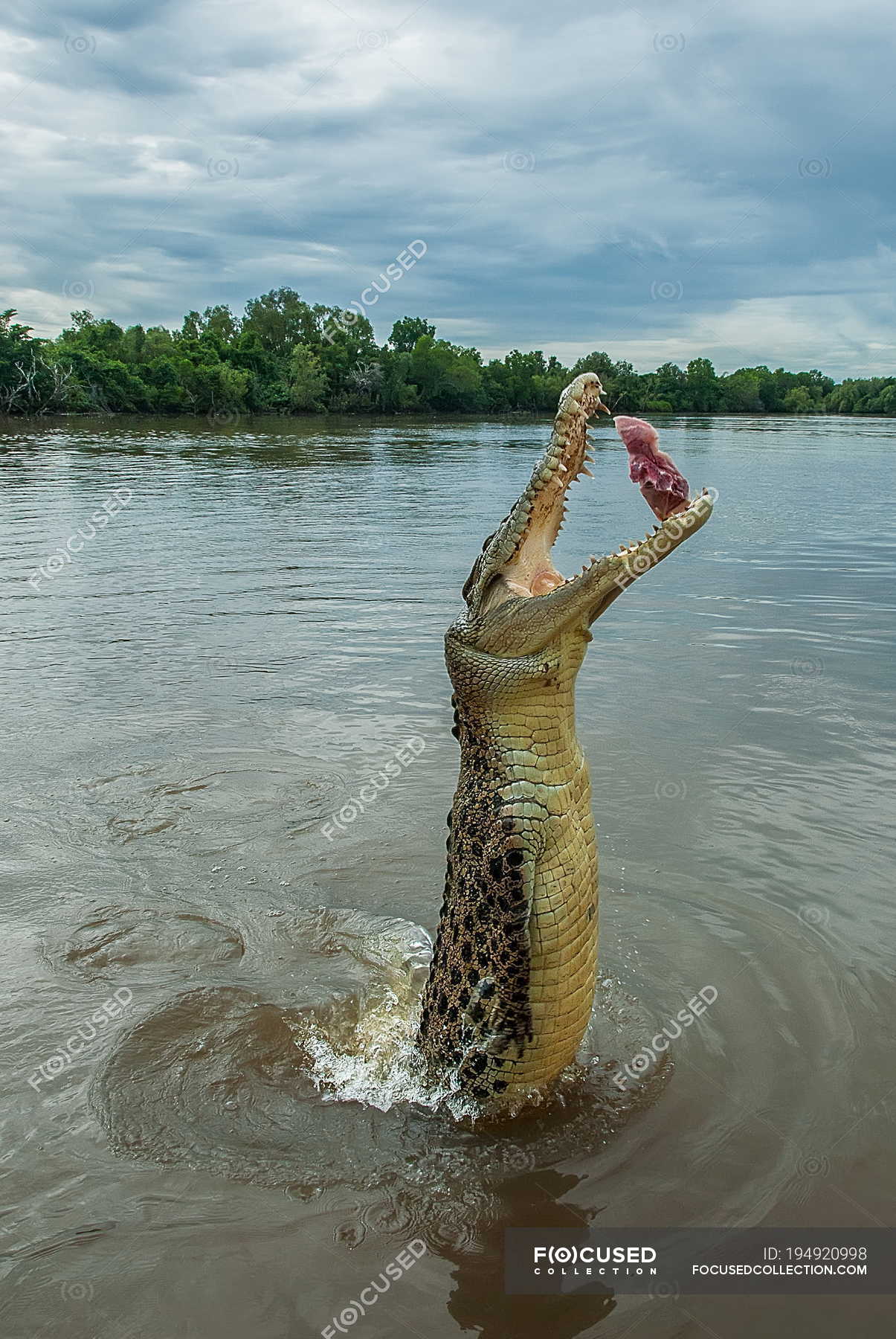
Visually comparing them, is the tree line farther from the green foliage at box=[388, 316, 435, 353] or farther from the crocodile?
the crocodile

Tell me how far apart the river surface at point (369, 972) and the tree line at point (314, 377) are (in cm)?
3940

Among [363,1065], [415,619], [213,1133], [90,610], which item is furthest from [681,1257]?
[90,610]

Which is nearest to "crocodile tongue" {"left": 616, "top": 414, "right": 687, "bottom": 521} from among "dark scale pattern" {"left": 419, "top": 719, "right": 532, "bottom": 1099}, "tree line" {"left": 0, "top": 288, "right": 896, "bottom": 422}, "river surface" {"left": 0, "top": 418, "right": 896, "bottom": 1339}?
"dark scale pattern" {"left": 419, "top": 719, "right": 532, "bottom": 1099}

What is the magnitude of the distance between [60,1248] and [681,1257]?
2.02 m

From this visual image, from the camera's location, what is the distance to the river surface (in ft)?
10.2

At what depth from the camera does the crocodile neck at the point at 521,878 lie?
132 inches

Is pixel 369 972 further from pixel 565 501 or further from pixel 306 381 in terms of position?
pixel 306 381

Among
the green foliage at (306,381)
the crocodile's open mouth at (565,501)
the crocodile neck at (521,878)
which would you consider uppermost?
the green foliage at (306,381)

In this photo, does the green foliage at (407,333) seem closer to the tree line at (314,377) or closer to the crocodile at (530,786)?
the tree line at (314,377)

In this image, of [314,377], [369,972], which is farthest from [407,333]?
[369,972]

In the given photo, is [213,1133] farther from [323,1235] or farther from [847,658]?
[847,658]

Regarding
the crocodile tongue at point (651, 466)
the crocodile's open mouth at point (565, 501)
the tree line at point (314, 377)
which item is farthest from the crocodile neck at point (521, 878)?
the tree line at point (314, 377)

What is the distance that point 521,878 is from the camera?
132 inches

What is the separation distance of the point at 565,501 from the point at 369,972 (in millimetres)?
2595
